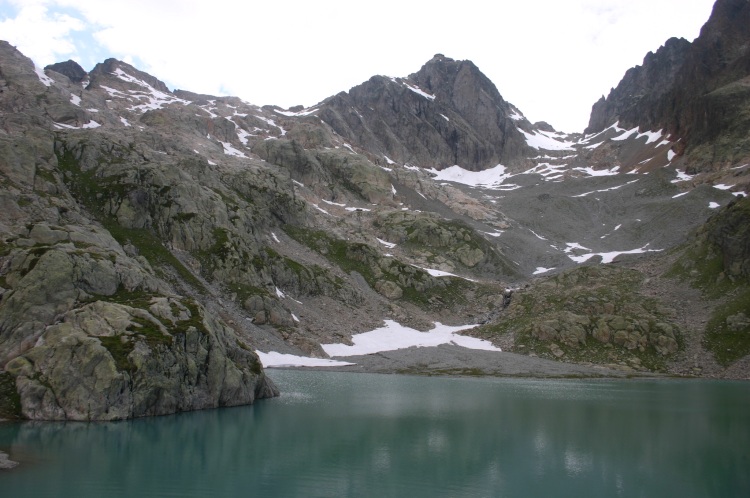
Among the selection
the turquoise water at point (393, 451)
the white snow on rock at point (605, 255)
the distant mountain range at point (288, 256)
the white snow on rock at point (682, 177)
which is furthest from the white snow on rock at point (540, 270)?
the turquoise water at point (393, 451)

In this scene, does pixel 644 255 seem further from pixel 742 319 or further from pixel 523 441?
pixel 523 441

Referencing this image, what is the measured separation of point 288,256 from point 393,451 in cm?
8254

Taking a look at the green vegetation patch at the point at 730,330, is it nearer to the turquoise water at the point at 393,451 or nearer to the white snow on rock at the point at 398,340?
the turquoise water at the point at 393,451

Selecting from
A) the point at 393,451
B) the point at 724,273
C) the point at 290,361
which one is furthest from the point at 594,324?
the point at 393,451

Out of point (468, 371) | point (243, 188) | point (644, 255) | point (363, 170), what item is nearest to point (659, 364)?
point (468, 371)

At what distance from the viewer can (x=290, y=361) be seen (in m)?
78.9

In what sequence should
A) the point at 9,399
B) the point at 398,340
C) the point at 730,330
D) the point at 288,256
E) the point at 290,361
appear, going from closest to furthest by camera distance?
1. the point at 9,399
2. the point at 290,361
3. the point at 730,330
4. the point at 398,340
5. the point at 288,256

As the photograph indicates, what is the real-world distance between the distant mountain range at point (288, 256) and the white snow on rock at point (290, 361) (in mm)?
624

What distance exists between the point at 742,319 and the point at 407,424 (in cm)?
6919

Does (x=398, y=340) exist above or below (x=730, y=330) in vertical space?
below

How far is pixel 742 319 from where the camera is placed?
266ft

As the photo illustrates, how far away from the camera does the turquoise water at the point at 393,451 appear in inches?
989

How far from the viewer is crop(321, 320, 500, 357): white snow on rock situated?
9038 centimetres

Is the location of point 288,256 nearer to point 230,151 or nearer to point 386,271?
point 386,271
